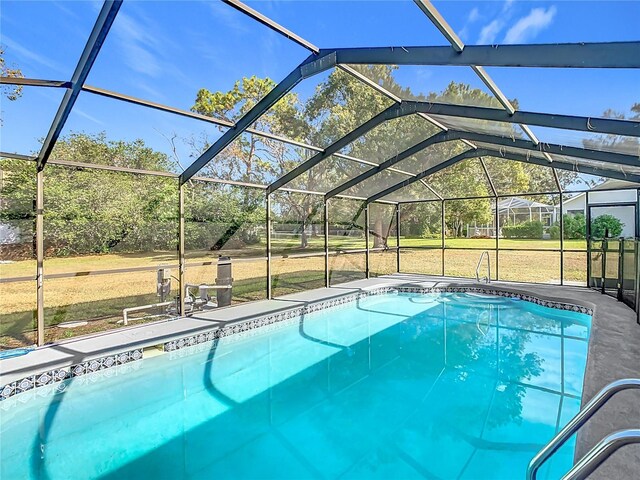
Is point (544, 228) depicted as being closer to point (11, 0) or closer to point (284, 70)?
point (284, 70)

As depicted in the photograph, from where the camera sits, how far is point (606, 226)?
8.61 metres

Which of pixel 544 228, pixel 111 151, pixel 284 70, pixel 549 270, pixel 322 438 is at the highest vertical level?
pixel 284 70

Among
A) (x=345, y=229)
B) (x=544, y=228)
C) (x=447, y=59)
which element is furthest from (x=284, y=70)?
(x=544, y=228)

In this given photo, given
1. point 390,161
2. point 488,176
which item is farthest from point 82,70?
point 488,176

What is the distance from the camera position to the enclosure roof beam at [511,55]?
2898mm

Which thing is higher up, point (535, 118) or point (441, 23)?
point (441, 23)

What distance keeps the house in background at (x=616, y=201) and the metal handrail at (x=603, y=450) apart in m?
8.83

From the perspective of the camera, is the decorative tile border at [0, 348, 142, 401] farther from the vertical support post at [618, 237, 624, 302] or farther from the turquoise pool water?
the vertical support post at [618, 237, 624, 302]

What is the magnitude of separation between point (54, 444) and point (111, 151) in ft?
13.5

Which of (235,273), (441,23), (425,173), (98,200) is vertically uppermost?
(441,23)

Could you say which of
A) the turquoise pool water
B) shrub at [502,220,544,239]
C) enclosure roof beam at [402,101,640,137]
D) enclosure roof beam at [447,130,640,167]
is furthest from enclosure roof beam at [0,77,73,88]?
shrub at [502,220,544,239]

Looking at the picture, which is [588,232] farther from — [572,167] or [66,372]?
[66,372]

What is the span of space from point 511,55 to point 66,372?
19.9ft

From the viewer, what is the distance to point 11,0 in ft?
11.6
